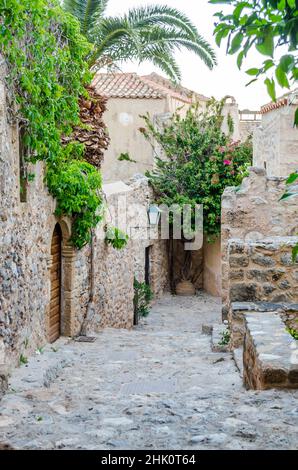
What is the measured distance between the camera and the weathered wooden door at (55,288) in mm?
8898

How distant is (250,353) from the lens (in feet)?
17.8

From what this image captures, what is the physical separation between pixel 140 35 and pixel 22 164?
782 centimetres

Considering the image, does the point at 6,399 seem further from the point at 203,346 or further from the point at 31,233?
the point at 203,346

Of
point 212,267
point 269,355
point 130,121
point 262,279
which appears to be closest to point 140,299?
point 212,267

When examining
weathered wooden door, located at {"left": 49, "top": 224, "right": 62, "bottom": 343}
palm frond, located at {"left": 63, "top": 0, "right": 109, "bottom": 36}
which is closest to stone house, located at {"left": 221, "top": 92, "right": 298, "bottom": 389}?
weathered wooden door, located at {"left": 49, "top": 224, "right": 62, "bottom": 343}

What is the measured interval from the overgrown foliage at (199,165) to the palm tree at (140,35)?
3.43 metres

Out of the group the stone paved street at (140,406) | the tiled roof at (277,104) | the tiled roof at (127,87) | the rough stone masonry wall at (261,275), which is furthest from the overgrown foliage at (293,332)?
the tiled roof at (127,87)

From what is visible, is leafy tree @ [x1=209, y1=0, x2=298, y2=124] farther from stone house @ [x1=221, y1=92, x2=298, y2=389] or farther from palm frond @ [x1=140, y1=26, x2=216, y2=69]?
palm frond @ [x1=140, y1=26, x2=216, y2=69]

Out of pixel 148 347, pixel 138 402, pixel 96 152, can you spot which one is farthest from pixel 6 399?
pixel 96 152

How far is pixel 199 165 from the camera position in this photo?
18422 millimetres

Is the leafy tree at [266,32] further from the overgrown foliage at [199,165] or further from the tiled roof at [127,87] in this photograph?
the tiled roof at [127,87]

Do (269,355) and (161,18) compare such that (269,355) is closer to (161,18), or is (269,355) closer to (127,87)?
(161,18)

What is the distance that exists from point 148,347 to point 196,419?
5567 millimetres

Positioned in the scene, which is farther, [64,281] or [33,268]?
[64,281]
